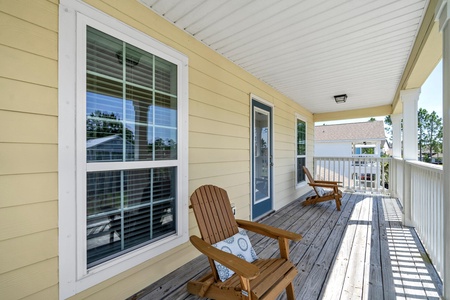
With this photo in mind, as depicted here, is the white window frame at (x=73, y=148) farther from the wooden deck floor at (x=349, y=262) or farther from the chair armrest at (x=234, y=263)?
the chair armrest at (x=234, y=263)

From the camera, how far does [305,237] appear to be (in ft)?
9.80

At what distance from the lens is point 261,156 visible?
3.94 m

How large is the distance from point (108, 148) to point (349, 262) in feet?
8.84

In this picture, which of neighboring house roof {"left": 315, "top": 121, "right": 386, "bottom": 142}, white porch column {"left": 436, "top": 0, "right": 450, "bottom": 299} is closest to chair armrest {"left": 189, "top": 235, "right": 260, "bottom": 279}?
white porch column {"left": 436, "top": 0, "right": 450, "bottom": 299}

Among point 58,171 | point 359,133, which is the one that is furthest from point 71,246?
point 359,133

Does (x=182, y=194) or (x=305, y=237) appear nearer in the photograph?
(x=182, y=194)

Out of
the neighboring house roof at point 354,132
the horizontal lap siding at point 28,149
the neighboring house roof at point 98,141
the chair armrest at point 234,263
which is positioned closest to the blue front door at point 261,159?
the chair armrest at point 234,263

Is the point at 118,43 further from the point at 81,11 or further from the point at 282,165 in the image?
the point at 282,165

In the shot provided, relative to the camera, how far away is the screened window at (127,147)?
1.57 meters

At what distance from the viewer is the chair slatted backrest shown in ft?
5.99

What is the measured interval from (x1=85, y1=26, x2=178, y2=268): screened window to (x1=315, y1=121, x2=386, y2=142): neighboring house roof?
→ 14.6m

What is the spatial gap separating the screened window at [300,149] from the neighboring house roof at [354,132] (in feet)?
31.9

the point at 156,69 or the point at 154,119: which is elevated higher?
the point at 156,69

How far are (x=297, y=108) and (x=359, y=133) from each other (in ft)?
36.9
